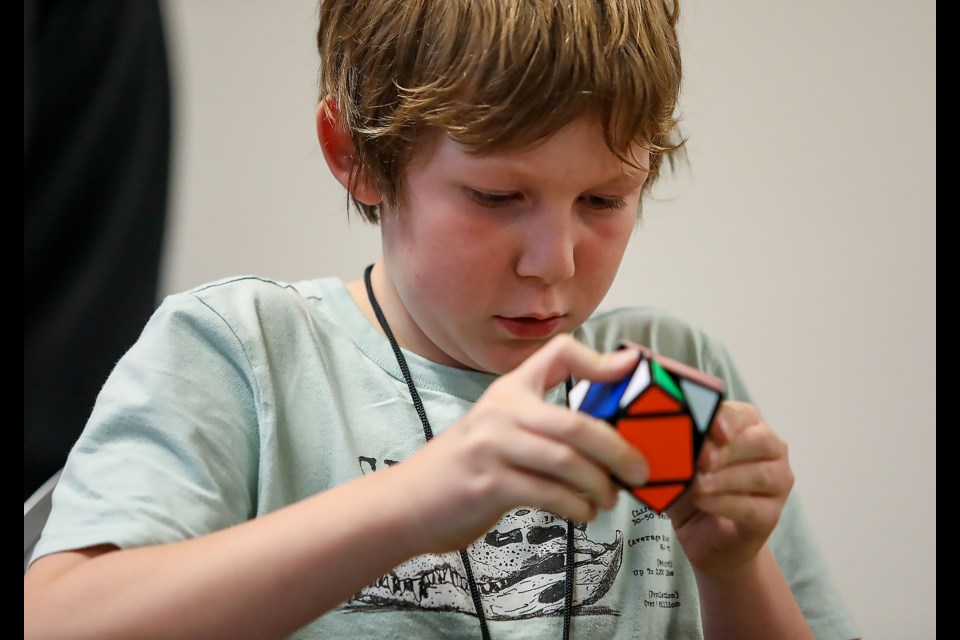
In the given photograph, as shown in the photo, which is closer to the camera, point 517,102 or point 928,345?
point 517,102

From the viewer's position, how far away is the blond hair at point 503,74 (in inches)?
25.7

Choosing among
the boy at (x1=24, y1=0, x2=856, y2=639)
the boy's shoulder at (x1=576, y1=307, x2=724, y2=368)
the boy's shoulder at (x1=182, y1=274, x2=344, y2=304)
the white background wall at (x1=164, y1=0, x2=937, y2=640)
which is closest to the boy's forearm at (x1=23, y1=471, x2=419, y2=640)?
the boy at (x1=24, y1=0, x2=856, y2=639)

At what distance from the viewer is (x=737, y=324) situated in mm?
1381

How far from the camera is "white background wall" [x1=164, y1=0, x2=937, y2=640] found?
1.34m

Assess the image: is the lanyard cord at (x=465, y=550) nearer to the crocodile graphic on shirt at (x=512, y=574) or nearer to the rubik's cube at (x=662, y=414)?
the crocodile graphic on shirt at (x=512, y=574)

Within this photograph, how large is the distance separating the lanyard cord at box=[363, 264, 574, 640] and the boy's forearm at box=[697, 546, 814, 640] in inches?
4.2

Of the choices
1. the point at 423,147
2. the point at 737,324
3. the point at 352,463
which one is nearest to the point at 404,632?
the point at 352,463

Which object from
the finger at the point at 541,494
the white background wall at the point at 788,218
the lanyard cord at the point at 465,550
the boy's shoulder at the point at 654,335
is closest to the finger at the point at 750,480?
the finger at the point at 541,494

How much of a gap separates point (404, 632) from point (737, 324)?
843 mm

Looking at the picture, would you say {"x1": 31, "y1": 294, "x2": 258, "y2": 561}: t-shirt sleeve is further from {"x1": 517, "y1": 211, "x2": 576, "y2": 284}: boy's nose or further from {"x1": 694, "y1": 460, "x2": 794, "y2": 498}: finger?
{"x1": 694, "y1": 460, "x2": 794, "y2": 498}: finger

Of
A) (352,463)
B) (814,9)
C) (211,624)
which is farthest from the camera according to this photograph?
(814,9)

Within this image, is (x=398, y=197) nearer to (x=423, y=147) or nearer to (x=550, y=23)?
(x=423, y=147)

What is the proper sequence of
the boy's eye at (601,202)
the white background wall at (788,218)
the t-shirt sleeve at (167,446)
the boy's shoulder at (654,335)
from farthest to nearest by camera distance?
the white background wall at (788,218)
the boy's shoulder at (654,335)
the boy's eye at (601,202)
the t-shirt sleeve at (167,446)

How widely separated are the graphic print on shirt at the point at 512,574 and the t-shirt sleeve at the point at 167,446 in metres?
0.12
